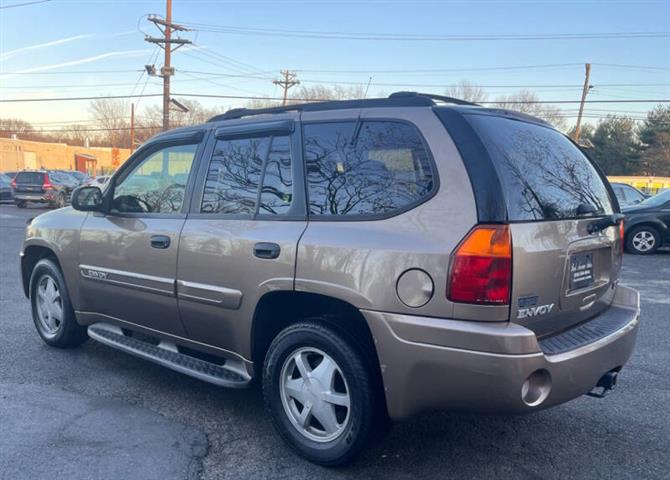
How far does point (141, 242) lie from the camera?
398 cm

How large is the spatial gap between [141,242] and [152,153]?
2.34 feet

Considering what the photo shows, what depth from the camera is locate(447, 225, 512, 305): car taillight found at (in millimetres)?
2510

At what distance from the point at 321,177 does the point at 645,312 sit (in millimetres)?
5440

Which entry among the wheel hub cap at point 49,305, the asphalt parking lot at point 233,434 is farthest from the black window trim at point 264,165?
the wheel hub cap at point 49,305

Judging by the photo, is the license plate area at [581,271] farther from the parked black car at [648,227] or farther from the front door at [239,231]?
the parked black car at [648,227]

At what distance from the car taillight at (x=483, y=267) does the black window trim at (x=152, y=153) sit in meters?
2.05

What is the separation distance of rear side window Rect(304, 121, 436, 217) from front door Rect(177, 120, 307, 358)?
14 centimetres

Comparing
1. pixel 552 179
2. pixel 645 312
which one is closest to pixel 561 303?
pixel 552 179

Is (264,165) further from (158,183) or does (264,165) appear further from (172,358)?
(172,358)

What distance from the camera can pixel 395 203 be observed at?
2.79m

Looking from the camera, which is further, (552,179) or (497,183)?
(552,179)

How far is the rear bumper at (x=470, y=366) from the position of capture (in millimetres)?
2477

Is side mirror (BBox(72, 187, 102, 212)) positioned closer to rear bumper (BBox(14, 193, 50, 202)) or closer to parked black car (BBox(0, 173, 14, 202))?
rear bumper (BBox(14, 193, 50, 202))

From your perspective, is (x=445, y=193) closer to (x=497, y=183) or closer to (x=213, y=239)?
(x=497, y=183)
